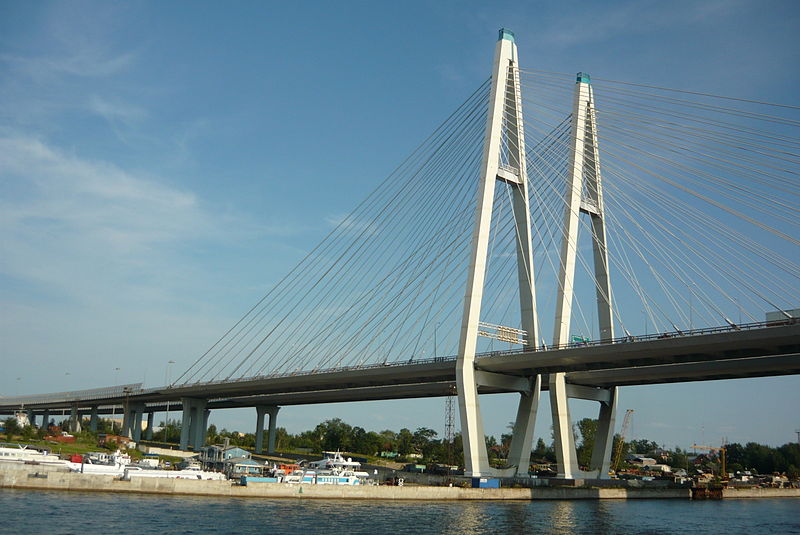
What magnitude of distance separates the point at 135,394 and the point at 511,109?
7427 cm

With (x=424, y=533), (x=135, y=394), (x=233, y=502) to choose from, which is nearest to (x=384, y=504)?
(x=233, y=502)

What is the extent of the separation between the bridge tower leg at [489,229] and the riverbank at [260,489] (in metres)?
2.58

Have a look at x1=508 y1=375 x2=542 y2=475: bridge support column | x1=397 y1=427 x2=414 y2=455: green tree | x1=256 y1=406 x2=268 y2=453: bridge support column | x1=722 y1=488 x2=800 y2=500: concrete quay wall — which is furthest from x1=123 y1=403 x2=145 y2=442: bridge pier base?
x1=722 y1=488 x2=800 y2=500: concrete quay wall

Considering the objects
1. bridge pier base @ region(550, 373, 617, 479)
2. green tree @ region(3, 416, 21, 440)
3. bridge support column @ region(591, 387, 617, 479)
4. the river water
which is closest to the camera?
the river water

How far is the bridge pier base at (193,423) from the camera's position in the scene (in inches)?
3851

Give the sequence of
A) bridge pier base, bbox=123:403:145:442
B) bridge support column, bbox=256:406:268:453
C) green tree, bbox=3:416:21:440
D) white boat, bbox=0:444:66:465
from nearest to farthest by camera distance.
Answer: white boat, bbox=0:444:66:465
green tree, bbox=3:416:21:440
bridge support column, bbox=256:406:268:453
bridge pier base, bbox=123:403:145:442

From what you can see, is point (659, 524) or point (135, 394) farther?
point (135, 394)

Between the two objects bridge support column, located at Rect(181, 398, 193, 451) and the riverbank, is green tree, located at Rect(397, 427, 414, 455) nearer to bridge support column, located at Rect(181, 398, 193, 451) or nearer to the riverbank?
bridge support column, located at Rect(181, 398, 193, 451)

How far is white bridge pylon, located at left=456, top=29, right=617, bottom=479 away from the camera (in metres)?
52.3

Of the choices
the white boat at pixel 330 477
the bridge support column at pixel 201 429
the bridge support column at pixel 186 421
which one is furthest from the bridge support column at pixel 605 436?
the bridge support column at pixel 186 421

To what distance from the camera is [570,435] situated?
58.4 meters

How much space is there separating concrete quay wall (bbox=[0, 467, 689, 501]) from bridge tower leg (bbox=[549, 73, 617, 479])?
14.5ft

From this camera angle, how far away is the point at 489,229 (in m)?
51.9

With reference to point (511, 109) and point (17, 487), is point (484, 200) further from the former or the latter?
point (17, 487)
